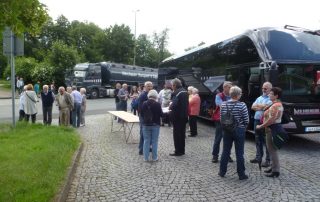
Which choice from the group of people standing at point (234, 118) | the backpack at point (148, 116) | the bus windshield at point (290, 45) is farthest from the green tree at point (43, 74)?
the backpack at point (148, 116)

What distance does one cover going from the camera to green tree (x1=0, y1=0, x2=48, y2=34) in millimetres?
5684

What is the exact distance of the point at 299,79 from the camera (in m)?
11.6

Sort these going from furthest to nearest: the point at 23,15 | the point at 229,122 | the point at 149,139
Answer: the point at 149,139 → the point at 229,122 → the point at 23,15

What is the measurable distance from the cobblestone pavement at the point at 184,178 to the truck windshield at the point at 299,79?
5.27 ft

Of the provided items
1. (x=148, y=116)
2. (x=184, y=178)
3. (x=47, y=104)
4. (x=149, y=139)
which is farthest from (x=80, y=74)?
(x=184, y=178)

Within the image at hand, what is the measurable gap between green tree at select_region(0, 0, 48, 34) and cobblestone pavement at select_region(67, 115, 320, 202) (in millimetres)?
2762

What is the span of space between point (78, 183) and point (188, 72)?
12714 millimetres

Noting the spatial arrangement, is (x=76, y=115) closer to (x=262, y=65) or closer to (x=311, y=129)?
(x=262, y=65)

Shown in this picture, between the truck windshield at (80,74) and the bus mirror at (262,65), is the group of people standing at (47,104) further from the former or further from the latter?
the truck windshield at (80,74)

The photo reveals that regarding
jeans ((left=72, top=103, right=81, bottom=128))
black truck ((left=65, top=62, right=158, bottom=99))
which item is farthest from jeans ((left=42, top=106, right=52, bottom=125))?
black truck ((left=65, top=62, right=158, bottom=99))

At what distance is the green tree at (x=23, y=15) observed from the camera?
224 inches

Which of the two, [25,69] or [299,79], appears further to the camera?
[25,69]

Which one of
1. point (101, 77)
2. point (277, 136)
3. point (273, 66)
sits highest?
point (101, 77)

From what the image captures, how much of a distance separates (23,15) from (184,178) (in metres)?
4.03
